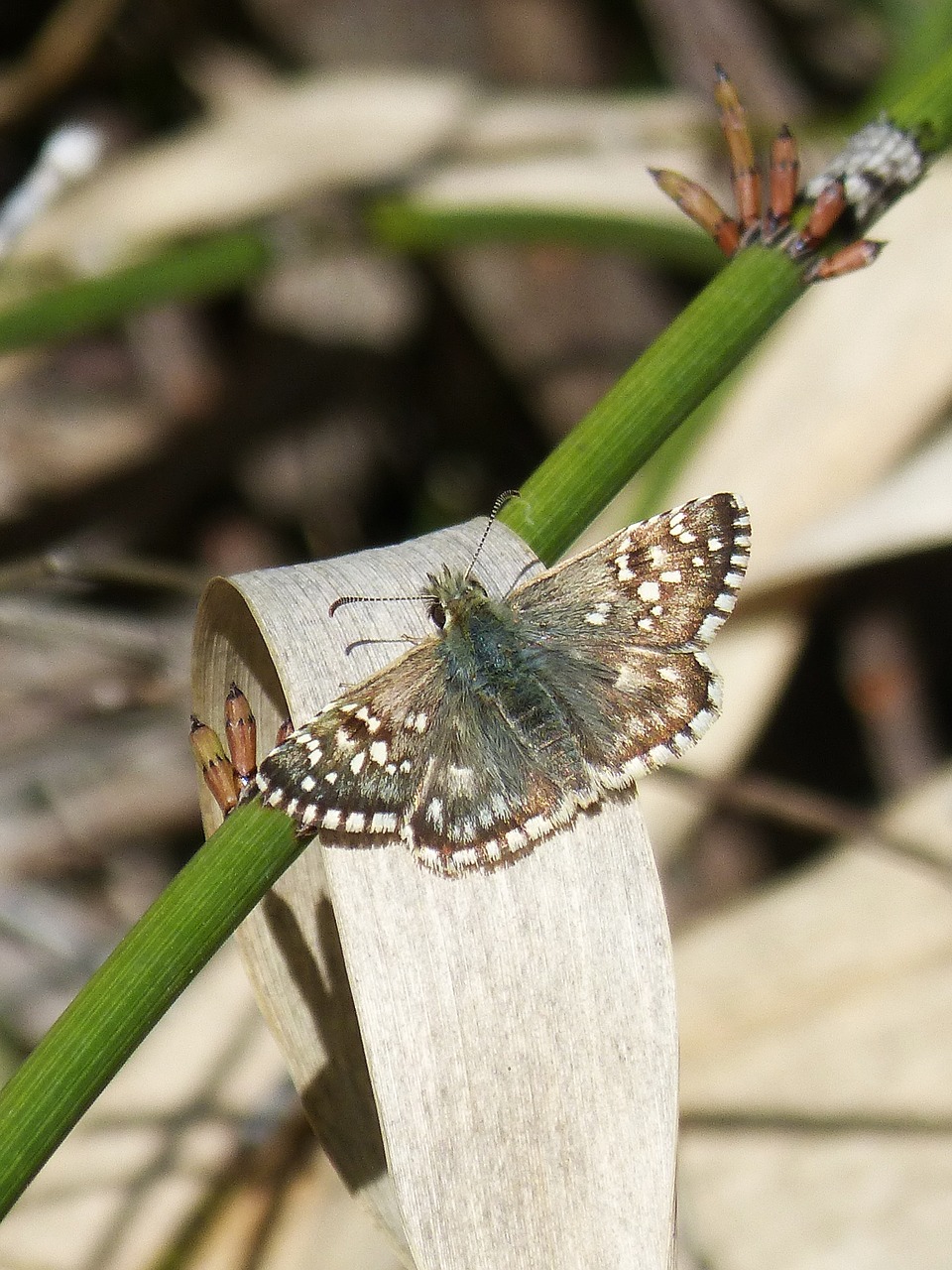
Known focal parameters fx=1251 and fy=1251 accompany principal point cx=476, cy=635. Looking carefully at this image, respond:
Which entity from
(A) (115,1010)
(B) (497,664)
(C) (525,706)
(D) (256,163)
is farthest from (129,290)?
(A) (115,1010)

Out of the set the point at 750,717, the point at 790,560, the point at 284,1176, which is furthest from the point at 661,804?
the point at 284,1176

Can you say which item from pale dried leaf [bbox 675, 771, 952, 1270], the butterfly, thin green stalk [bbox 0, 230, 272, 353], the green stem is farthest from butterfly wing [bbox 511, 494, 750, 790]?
thin green stalk [bbox 0, 230, 272, 353]

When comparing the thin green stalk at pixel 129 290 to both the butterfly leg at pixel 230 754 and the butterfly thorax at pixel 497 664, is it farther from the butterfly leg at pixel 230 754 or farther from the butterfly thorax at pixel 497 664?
the butterfly leg at pixel 230 754

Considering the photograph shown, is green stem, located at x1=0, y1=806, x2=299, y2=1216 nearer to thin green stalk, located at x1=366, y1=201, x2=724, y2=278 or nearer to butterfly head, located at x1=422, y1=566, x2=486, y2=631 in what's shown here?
butterfly head, located at x1=422, y1=566, x2=486, y2=631

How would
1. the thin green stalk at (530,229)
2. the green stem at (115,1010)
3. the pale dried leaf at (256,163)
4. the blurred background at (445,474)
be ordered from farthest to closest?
the pale dried leaf at (256,163), the thin green stalk at (530,229), the blurred background at (445,474), the green stem at (115,1010)

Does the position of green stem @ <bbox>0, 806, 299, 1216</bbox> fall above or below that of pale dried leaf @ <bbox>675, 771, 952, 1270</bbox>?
above

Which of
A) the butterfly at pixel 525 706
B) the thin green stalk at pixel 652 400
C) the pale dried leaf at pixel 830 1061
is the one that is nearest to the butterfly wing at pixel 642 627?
the butterfly at pixel 525 706
